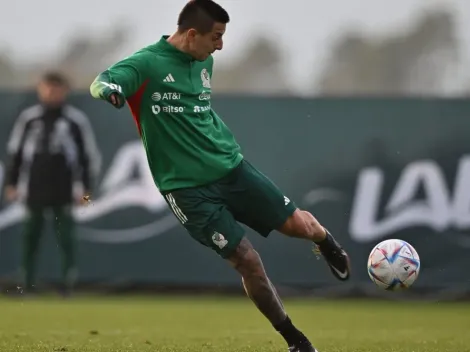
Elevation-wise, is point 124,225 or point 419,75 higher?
point 419,75

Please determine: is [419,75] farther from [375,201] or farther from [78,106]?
[78,106]

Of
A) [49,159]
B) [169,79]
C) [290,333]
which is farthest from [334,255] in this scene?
[49,159]

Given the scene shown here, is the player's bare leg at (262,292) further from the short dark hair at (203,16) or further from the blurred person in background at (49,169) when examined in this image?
the blurred person in background at (49,169)

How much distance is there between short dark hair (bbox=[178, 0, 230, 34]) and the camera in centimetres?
815

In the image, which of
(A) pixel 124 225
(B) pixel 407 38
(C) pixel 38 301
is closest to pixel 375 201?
(A) pixel 124 225

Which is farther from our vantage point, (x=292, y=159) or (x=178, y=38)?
(x=292, y=159)

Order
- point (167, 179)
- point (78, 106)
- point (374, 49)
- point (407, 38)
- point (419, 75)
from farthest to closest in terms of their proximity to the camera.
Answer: point (374, 49), point (407, 38), point (419, 75), point (78, 106), point (167, 179)

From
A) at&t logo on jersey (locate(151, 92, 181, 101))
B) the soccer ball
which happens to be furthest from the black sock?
at&t logo on jersey (locate(151, 92, 181, 101))

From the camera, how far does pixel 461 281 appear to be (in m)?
15.5

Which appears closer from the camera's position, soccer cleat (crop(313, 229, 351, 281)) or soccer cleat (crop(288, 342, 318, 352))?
soccer cleat (crop(288, 342, 318, 352))

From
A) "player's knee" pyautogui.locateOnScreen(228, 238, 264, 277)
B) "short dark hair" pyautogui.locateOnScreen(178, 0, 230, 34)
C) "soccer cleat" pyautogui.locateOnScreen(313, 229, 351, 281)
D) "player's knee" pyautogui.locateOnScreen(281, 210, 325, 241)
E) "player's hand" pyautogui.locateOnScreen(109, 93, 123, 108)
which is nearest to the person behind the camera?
"player's hand" pyautogui.locateOnScreen(109, 93, 123, 108)

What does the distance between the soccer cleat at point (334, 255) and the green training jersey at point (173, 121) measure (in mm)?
1015

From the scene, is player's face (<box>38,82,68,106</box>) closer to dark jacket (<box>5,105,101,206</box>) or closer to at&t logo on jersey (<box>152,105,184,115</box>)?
dark jacket (<box>5,105,101,206</box>)

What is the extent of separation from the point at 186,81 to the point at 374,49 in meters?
22.0
